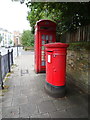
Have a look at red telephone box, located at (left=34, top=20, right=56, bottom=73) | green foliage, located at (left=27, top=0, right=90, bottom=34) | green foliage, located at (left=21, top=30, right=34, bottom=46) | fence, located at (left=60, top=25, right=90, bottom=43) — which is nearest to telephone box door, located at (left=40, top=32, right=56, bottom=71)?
red telephone box, located at (left=34, top=20, right=56, bottom=73)

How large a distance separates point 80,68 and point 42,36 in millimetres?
2553

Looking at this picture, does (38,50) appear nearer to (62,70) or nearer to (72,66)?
(72,66)

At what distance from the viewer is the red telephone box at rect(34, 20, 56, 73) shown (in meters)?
4.68

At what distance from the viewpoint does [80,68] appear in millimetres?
3357

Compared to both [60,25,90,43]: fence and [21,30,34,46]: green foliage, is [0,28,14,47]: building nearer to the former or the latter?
[21,30,34,46]: green foliage

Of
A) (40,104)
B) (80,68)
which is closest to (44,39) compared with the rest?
(80,68)

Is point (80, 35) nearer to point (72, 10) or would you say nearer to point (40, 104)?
point (72, 10)

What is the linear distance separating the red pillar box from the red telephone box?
210 cm

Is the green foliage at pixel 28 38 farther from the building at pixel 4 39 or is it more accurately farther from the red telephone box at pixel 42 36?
the building at pixel 4 39

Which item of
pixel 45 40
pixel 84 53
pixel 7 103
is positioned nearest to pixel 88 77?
pixel 84 53

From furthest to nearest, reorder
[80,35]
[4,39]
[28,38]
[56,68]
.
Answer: [4,39] → [28,38] → [80,35] → [56,68]

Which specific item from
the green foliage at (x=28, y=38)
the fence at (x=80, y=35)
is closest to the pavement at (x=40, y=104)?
the fence at (x=80, y=35)

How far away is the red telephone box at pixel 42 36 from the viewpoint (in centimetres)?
468

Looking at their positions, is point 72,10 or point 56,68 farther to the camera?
point 72,10
